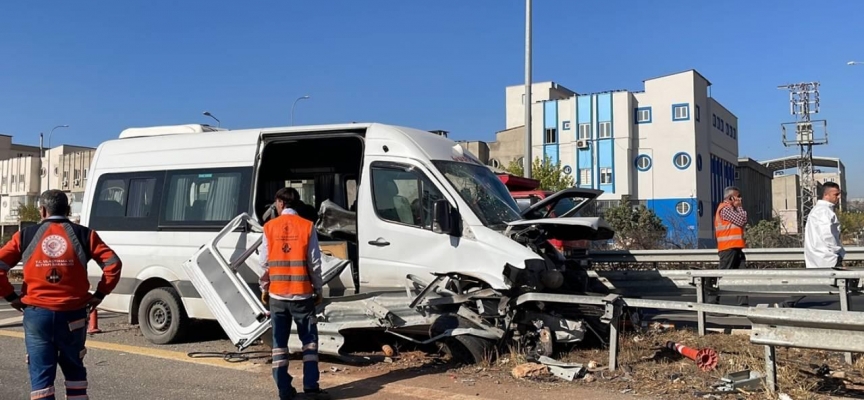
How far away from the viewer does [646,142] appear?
170 feet

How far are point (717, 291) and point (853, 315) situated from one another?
267 cm

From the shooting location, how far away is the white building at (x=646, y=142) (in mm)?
50219

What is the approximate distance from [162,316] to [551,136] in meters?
48.1

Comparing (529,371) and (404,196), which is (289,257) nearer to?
(404,196)

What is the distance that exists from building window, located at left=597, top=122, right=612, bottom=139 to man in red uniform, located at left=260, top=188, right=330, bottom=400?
159ft

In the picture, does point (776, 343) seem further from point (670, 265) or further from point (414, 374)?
point (670, 265)

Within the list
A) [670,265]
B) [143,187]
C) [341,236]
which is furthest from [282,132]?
[670,265]

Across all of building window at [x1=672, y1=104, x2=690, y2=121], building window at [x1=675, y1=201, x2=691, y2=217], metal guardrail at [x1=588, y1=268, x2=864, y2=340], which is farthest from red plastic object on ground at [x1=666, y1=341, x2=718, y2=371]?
building window at [x1=672, y1=104, x2=690, y2=121]

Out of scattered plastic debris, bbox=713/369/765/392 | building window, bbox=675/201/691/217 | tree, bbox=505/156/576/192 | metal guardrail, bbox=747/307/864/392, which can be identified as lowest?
scattered plastic debris, bbox=713/369/765/392

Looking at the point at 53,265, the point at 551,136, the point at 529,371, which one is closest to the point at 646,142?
the point at 551,136

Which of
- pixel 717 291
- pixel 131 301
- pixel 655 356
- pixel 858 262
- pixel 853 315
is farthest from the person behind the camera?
pixel 858 262

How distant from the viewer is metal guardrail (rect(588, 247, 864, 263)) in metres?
10.6

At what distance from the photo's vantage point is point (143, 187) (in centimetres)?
912

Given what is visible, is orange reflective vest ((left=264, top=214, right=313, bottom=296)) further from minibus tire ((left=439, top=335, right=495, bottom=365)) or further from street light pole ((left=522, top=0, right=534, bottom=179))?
street light pole ((left=522, top=0, right=534, bottom=179))
